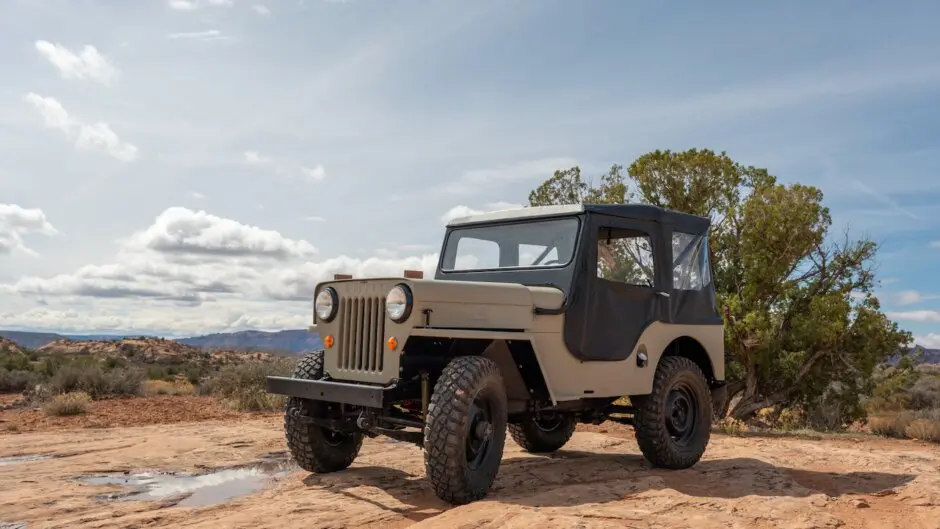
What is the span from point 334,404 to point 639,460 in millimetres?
3460

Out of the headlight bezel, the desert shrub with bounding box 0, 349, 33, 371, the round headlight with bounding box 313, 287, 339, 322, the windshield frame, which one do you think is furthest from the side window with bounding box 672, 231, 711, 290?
the desert shrub with bounding box 0, 349, 33, 371

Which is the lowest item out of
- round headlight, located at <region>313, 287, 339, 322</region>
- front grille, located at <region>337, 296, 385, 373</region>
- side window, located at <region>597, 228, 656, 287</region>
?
front grille, located at <region>337, 296, 385, 373</region>

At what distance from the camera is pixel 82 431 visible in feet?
34.9

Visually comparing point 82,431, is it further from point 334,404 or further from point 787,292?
point 787,292

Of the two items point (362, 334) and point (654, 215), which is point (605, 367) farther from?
point (362, 334)

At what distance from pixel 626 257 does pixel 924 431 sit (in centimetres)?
995

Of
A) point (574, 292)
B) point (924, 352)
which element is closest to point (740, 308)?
point (924, 352)

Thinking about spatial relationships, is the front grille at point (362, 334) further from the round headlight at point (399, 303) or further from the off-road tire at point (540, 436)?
the off-road tire at point (540, 436)

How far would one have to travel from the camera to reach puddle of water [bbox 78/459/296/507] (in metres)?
6.25

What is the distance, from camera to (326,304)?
20.9ft

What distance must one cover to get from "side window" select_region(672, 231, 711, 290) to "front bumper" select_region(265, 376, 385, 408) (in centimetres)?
367

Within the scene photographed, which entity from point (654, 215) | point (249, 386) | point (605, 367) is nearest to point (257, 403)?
point (249, 386)

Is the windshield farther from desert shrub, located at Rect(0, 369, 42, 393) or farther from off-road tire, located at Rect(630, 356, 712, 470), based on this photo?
desert shrub, located at Rect(0, 369, 42, 393)

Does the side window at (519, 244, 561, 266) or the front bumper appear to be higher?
the side window at (519, 244, 561, 266)
